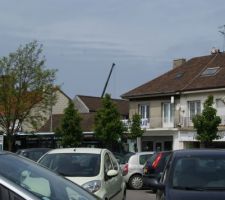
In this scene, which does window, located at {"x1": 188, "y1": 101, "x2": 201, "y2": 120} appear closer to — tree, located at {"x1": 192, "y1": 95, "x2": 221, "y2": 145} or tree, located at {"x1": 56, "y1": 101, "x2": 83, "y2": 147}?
tree, located at {"x1": 192, "y1": 95, "x2": 221, "y2": 145}

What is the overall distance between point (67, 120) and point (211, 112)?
48.5ft

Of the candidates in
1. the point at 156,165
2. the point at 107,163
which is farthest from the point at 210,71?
the point at 107,163

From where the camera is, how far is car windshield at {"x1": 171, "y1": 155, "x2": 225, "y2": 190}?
9062mm

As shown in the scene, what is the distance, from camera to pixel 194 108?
50.0m

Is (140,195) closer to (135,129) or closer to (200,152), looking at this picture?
(200,152)

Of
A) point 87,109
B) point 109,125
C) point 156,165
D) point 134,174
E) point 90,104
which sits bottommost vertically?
point 134,174

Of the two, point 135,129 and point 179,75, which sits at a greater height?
point 179,75

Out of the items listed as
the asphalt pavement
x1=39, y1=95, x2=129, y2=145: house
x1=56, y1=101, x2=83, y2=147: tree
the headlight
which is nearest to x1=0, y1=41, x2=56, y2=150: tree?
x1=56, y1=101, x2=83, y2=147: tree

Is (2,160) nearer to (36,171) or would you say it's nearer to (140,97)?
(36,171)

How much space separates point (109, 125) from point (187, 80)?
8.35 meters

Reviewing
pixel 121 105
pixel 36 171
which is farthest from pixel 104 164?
pixel 121 105

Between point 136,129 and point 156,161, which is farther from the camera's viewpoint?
point 136,129

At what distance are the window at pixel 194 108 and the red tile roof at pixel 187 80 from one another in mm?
1150

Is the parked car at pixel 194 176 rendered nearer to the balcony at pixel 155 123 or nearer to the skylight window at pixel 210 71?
the balcony at pixel 155 123
